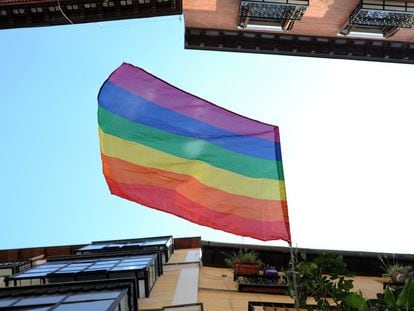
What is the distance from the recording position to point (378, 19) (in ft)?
82.7

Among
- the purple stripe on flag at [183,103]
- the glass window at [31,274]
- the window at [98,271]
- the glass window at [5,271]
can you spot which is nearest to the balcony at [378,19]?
the window at [98,271]

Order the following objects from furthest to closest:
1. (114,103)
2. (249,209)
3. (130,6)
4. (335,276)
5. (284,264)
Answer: (130,6) < (284,264) < (114,103) < (249,209) < (335,276)

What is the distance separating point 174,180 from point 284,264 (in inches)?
368

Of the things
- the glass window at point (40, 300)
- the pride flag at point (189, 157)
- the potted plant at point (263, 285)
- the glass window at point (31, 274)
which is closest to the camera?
the pride flag at point (189, 157)

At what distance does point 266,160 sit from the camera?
9000 mm

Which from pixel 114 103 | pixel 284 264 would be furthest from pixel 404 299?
pixel 284 264

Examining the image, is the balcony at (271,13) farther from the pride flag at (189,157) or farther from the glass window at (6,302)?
the glass window at (6,302)

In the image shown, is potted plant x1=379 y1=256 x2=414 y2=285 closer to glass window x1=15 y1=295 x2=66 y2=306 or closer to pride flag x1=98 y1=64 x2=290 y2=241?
pride flag x1=98 y1=64 x2=290 y2=241

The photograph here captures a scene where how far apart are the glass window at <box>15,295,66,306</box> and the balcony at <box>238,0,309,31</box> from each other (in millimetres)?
17533

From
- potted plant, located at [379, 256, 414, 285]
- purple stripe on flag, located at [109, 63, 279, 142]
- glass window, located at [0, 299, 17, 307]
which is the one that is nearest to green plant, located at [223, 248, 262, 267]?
potted plant, located at [379, 256, 414, 285]

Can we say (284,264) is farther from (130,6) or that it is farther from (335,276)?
(130,6)

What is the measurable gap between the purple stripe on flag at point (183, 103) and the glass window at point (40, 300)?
434cm

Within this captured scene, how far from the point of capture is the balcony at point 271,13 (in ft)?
77.5

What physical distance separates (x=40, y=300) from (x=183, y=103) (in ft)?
15.6
